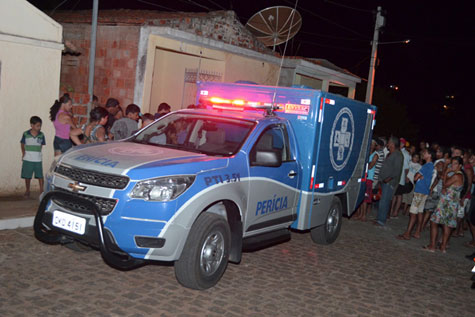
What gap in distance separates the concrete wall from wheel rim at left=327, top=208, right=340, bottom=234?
18.4 feet

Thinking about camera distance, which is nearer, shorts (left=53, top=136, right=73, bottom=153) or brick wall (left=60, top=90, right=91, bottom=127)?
shorts (left=53, top=136, right=73, bottom=153)

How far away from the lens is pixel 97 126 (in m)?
7.92

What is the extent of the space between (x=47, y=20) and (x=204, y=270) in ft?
21.0

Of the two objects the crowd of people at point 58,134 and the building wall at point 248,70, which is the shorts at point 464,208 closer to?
the crowd of people at point 58,134

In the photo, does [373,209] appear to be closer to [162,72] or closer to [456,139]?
[162,72]

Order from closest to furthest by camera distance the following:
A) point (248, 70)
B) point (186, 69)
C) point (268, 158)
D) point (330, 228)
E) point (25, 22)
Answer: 1. point (268, 158)
2. point (330, 228)
3. point (25, 22)
4. point (186, 69)
5. point (248, 70)

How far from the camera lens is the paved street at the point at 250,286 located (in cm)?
489

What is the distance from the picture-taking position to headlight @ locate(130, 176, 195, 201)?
477 centimetres

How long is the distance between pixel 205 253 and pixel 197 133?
1.92 m

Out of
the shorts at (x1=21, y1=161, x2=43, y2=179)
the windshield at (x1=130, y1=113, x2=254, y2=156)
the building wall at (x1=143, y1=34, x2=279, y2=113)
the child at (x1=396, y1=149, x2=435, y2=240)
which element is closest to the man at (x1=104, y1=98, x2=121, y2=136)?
the shorts at (x1=21, y1=161, x2=43, y2=179)

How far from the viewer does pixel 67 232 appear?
5.02 meters

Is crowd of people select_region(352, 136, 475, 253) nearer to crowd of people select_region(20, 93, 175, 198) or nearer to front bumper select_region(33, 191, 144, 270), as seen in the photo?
crowd of people select_region(20, 93, 175, 198)

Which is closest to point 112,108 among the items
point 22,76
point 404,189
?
point 22,76

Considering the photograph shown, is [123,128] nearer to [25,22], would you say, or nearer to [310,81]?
[25,22]
